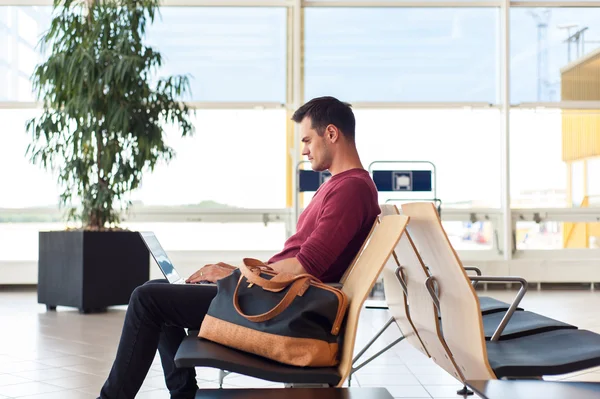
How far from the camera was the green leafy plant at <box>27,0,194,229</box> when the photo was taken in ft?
21.1

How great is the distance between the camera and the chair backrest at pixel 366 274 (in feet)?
6.16

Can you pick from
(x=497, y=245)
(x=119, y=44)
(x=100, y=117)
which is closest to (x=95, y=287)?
(x=100, y=117)

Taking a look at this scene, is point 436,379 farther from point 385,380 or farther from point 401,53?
point 401,53

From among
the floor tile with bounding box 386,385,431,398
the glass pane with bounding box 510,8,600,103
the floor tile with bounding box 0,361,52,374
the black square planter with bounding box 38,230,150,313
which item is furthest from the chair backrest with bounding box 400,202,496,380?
the glass pane with bounding box 510,8,600,103

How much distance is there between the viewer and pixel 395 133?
9180 millimetres

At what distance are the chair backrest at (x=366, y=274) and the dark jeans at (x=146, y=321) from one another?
1.77ft

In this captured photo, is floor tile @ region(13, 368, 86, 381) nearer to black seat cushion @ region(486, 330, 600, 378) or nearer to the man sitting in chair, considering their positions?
the man sitting in chair

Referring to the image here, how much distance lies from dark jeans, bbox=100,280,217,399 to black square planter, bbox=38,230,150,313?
422 cm

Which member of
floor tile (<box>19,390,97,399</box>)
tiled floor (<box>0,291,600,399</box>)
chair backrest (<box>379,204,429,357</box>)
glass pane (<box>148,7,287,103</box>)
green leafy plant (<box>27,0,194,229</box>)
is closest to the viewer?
chair backrest (<box>379,204,429,357</box>)

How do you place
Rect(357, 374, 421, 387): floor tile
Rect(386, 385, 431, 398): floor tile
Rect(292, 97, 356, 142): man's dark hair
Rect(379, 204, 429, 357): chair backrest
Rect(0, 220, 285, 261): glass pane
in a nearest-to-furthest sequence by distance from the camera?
Rect(292, 97, 356, 142): man's dark hair → Rect(379, 204, 429, 357): chair backrest → Rect(386, 385, 431, 398): floor tile → Rect(357, 374, 421, 387): floor tile → Rect(0, 220, 285, 261): glass pane

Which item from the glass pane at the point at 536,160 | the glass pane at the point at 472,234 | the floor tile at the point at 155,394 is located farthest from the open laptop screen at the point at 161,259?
the glass pane at the point at 536,160

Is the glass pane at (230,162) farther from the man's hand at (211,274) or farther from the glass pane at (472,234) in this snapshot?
the man's hand at (211,274)

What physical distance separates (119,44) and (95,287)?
199cm

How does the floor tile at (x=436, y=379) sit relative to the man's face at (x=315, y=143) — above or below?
below
